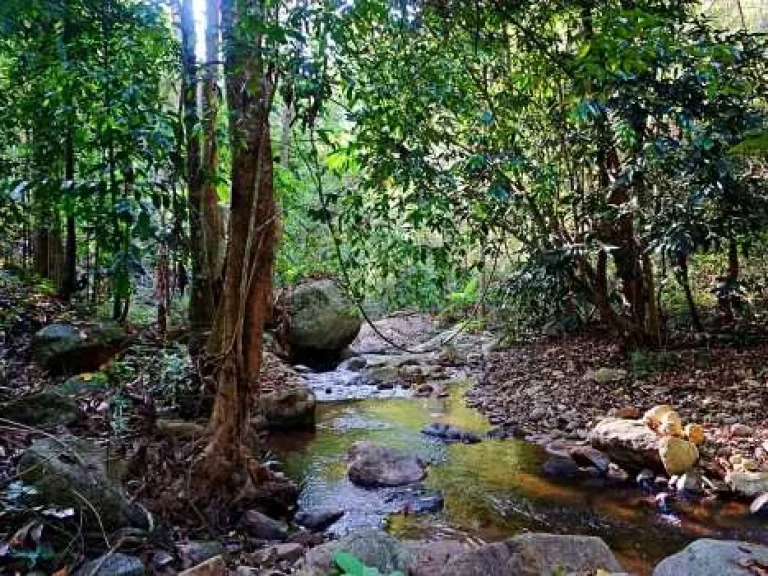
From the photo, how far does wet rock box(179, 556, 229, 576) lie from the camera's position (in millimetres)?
3074

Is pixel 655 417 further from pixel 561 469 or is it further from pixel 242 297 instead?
pixel 242 297

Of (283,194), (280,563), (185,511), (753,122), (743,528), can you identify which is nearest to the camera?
(280,563)

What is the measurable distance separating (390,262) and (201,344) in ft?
7.13

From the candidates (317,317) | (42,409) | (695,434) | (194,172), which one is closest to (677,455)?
(695,434)

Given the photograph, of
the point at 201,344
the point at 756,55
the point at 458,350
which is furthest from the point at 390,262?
the point at 458,350

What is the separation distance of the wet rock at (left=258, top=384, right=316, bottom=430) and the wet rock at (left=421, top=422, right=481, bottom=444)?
1.27 meters

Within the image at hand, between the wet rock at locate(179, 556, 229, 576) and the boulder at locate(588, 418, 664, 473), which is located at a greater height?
the wet rock at locate(179, 556, 229, 576)

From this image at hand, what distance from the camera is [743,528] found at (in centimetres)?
489

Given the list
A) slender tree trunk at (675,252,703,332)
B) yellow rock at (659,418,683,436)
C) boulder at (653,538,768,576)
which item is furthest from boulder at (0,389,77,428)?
slender tree trunk at (675,252,703,332)

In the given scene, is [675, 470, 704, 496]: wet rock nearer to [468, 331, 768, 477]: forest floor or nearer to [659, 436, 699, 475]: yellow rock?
[659, 436, 699, 475]: yellow rock

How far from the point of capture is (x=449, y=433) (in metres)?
7.57

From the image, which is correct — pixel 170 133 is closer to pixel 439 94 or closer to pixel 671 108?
pixel 439 94

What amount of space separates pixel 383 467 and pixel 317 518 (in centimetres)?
117

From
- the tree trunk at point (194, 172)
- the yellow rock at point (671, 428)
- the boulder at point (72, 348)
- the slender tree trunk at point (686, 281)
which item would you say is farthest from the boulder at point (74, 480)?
the slender tree trunk at point (686, 281)
